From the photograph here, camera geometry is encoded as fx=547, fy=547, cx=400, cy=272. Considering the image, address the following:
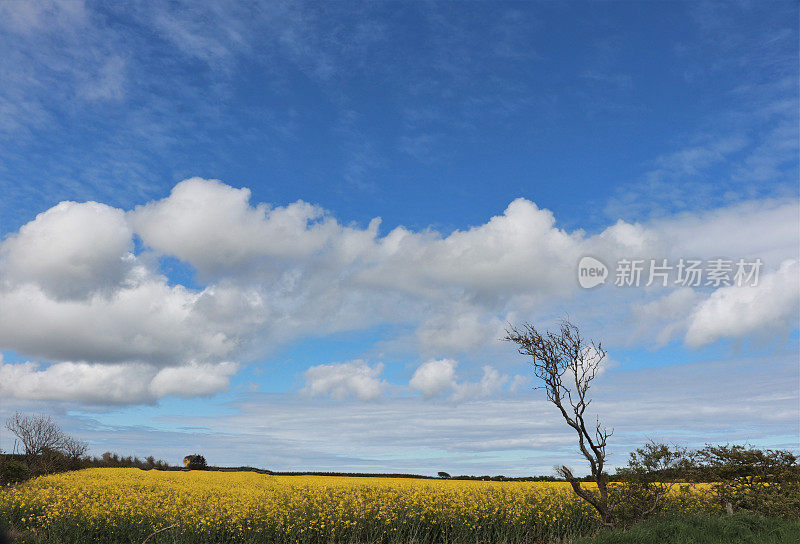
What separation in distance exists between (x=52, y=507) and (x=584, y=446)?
16982mm

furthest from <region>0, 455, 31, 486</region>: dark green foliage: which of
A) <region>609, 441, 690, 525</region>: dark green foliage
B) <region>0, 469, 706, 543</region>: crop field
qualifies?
<region>609, 441, 690, 525</region>: dark green foliage

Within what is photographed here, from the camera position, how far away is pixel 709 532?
1456 centimetres

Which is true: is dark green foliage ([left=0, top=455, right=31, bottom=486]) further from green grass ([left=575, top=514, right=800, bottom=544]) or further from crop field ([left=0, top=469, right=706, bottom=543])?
green grass ([left=575, top=514, right=800, bottom=544])

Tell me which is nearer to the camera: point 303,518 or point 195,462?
point 303,518

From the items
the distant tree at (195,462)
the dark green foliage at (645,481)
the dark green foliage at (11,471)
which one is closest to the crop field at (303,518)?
the dark green foliage at (645,481)

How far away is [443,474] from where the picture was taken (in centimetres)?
3944

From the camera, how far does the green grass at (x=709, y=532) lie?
13.5 m

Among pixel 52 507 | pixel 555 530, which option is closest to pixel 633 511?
pixel 555 530

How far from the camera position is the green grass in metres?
13.5

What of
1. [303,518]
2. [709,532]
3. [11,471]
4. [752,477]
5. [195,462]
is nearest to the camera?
[709,532]

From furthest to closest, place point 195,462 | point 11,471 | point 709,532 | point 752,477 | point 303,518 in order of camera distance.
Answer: point 195,462 → point 11,471 → point 752,477 → point 303,518 → point 709,532

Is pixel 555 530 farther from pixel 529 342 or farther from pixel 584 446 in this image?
pixel 529 342

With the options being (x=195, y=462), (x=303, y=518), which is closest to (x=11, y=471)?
(x=195, y=462)

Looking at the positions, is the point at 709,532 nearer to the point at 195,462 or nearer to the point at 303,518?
the point at 303,518
